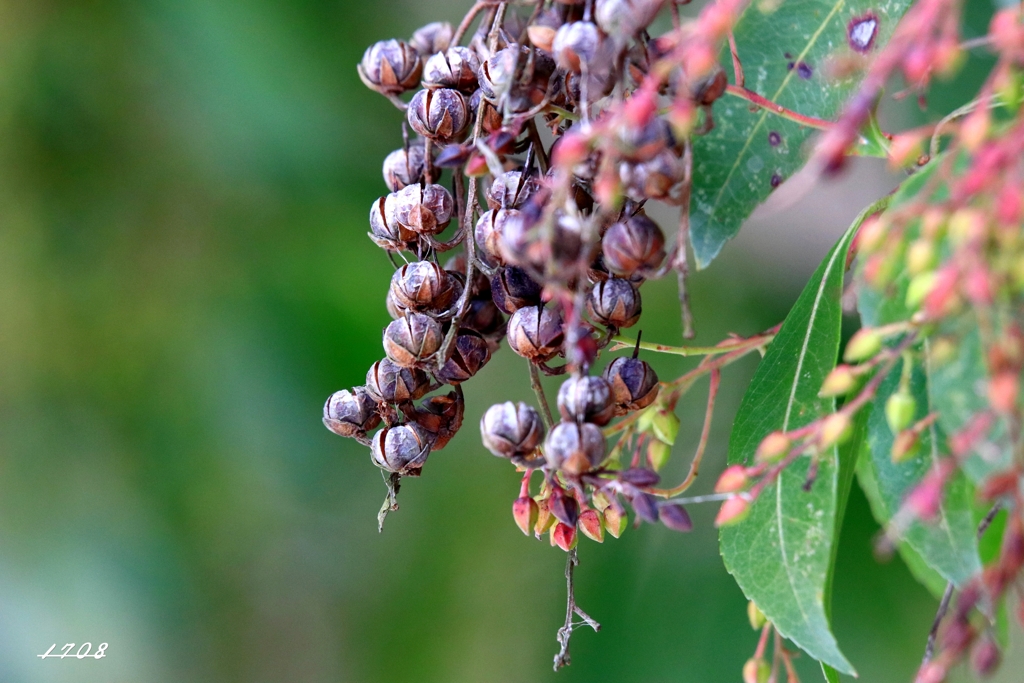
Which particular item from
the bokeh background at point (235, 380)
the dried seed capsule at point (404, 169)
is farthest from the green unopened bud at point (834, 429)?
the bokeh background at point (235, 380)

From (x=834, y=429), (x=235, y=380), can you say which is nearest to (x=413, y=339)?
(x=834, y=429)

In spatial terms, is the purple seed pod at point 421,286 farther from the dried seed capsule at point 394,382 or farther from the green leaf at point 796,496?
the green leaf at point 796,496

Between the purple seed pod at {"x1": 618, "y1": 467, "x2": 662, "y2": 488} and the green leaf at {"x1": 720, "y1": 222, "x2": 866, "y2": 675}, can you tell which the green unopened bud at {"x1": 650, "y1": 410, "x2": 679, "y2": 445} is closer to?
the green leaf at {"x1": 720, "y1": 222, "x2": 866, "y2": 675}

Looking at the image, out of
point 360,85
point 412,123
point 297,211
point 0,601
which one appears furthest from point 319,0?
point 0,601

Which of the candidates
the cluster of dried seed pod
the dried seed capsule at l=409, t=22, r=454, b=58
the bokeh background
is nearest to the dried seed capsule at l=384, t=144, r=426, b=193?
the cluster of dried seed pod

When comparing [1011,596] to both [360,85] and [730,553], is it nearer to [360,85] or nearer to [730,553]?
[730,553]

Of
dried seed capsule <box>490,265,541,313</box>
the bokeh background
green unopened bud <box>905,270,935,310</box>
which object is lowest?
the bokeh background

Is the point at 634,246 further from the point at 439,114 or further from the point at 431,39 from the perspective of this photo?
the point at 431,39
